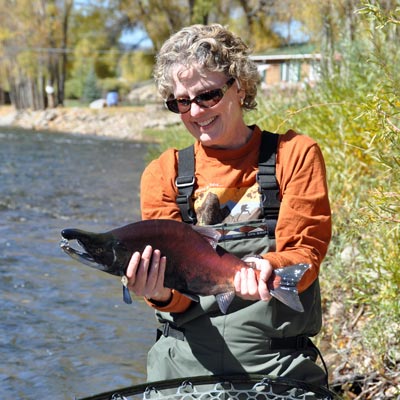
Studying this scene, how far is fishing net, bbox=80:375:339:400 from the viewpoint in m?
2.62

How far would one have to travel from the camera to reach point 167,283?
259cm

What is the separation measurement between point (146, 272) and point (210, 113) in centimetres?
75

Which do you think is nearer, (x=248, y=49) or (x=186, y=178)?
(x=186, y=178)

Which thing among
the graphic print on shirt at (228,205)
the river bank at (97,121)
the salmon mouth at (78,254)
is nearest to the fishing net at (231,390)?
A: the salmon mouth at (78,254)

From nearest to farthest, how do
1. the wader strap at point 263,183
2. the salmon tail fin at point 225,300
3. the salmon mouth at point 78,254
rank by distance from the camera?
the salmon mouth at point 78,254, the salmon tail fin at point 225,300, the wader strap at point 263,183

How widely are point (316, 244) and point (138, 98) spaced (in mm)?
62854

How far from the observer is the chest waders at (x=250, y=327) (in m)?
2.74

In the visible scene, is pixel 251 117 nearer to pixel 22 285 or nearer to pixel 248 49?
pixel 22 285

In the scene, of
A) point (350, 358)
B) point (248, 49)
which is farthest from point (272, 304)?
point (350, 358)

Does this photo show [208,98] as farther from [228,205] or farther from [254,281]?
[254,281]

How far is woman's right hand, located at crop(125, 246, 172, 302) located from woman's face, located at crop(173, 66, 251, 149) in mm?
619

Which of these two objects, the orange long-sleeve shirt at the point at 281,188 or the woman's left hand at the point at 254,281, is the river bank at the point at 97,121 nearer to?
the orange long-sleeve shirt at the point at 281,188

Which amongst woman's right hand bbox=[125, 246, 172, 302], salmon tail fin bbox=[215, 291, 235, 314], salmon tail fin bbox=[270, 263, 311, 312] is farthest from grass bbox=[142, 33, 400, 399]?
woman's right hand bbox=[125, 246, 172, 302]

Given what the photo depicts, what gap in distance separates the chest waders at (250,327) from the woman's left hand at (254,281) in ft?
0.64
